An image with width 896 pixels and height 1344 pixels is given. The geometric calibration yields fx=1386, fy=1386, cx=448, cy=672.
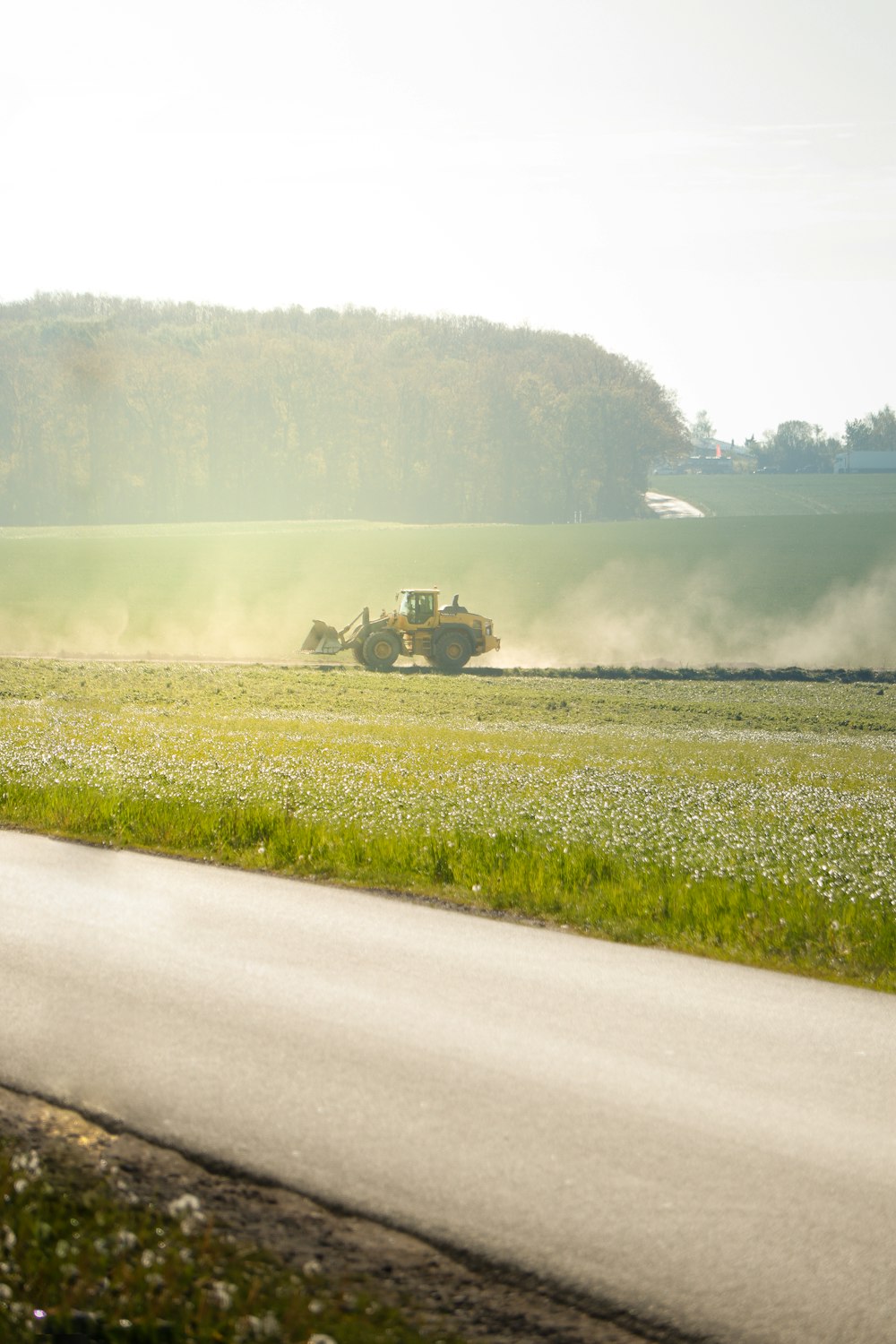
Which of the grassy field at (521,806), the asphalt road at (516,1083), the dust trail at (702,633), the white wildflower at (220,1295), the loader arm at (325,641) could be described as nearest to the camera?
the white wildflower at (220,1295)

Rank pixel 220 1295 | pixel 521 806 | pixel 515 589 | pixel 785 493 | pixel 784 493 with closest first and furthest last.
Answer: pixel 220 1295
pixel 521 806
pixel 515 589
pixel 785 493
pixel 784 493

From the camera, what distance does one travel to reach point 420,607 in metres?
44.6

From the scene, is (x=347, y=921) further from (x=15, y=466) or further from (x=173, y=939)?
(x=15, y=466)

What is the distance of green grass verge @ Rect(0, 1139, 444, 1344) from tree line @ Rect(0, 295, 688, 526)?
129 metres

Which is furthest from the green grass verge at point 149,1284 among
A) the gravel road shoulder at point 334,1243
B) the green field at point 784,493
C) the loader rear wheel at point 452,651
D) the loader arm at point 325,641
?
A: the green field at point 784,493

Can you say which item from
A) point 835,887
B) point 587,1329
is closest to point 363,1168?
point 587,1329

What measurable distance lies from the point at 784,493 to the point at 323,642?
4481 inches

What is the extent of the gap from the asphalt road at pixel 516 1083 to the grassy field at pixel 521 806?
4.27 feet

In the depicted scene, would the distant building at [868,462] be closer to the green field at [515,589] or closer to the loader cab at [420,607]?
the green field at [515,589]

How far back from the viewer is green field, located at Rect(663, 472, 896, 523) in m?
140

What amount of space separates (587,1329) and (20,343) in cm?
15352

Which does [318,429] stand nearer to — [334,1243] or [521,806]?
[521,806]

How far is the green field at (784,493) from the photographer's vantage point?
459ft

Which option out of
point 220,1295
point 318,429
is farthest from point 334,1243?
point 318,429
